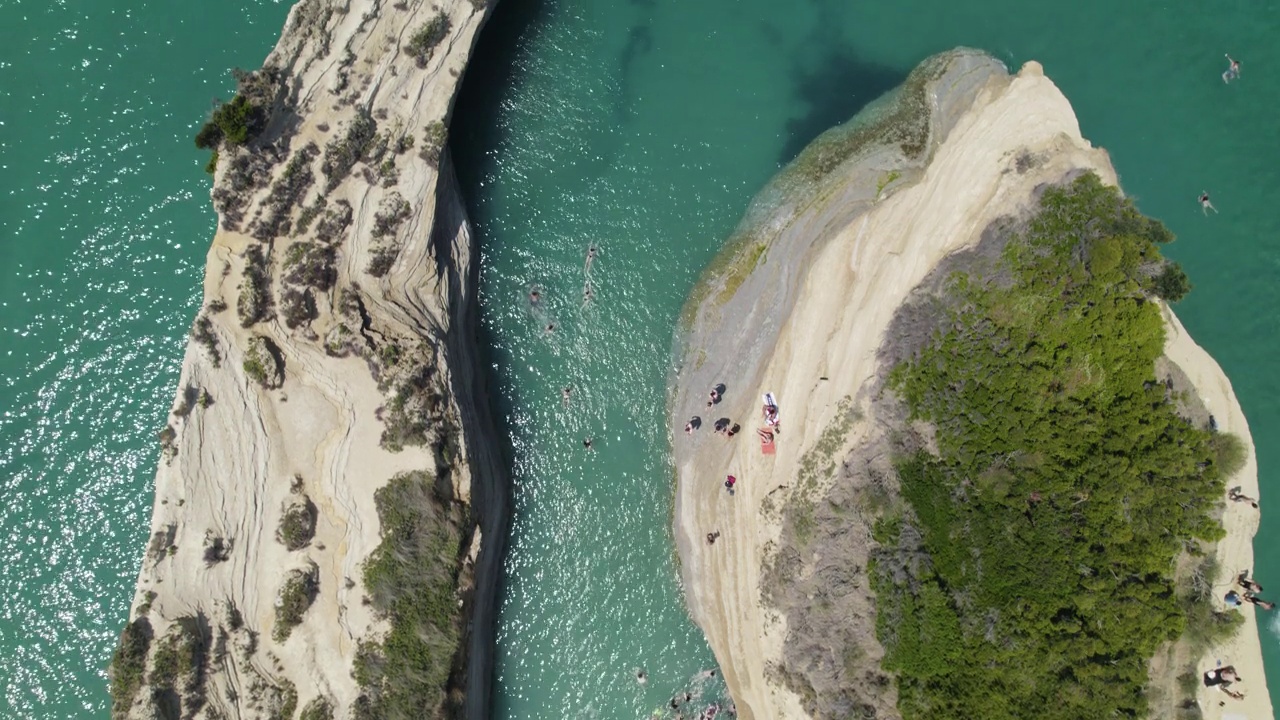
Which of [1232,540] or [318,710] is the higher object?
[1232,540]

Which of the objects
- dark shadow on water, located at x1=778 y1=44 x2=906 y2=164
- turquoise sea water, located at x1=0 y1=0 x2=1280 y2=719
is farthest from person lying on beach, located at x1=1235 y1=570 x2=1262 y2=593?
dark shadow on water, located at x1=778 y1=44 x2=906 y2=164

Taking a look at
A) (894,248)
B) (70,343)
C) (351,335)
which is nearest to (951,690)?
(894,248)

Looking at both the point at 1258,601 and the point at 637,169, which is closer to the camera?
A: the point at 1258,601

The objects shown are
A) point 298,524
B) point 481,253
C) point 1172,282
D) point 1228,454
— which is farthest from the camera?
point 481,253

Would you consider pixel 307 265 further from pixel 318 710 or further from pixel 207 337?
pixel 318 710

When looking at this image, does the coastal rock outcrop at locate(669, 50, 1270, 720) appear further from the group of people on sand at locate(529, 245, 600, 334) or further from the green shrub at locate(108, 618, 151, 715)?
the green shrub at locate(108, 618, 151, 715)

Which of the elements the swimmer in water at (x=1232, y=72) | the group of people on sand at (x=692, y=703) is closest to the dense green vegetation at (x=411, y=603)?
the group of people on sand at (x=692, y=703)

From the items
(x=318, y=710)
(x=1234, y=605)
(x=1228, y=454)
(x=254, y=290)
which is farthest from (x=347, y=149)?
(x=1234, y=605)

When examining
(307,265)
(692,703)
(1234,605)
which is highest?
(307,265)
